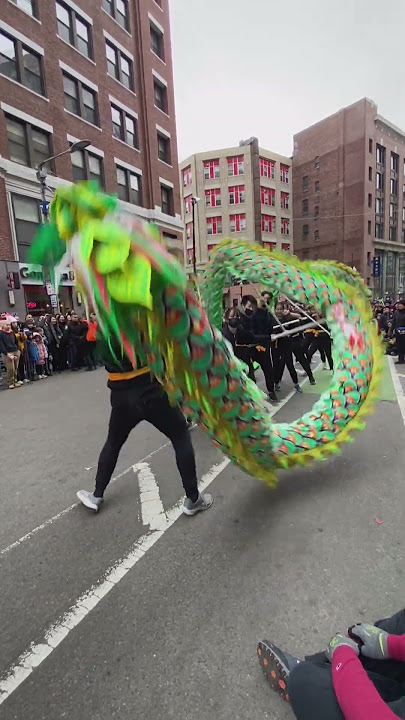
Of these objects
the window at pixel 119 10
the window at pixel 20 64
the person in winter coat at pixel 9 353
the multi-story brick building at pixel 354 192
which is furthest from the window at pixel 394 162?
the person in winter coat at pixel 9 353

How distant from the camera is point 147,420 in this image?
284 centimetres

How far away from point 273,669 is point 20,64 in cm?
1954

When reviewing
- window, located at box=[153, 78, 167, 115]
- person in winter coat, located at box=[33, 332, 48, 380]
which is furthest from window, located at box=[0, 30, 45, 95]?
person in winter coat, located at box=[33, 332, 48, 380]

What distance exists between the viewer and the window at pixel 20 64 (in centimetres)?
1410

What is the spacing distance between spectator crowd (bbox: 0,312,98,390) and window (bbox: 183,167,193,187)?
116 ft

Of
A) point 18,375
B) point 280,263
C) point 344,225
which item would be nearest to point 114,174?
point 18,375

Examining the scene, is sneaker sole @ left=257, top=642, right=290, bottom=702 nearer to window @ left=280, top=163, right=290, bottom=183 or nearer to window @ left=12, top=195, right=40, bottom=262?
window @ left=12, top=195, right=40, bottom=262

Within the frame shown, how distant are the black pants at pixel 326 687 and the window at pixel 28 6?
68.2ft

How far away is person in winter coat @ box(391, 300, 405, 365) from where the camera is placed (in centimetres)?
1054

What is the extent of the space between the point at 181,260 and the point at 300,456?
1991 millimetres

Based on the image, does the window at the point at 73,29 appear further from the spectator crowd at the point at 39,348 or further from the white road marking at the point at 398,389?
the white road marking at the point at 398,389

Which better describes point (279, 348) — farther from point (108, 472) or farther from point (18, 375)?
point (18, 375)

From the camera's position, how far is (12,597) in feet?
7.55

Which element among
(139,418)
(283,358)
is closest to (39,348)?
(283,358)
